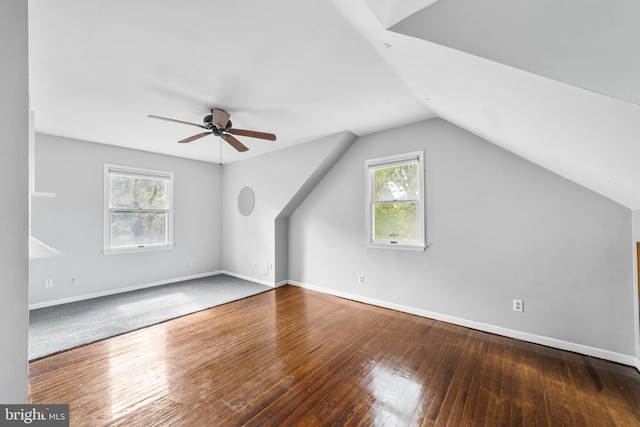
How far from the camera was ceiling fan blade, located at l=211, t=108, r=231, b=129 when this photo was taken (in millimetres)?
2610

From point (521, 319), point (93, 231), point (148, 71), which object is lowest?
point (521, 319)

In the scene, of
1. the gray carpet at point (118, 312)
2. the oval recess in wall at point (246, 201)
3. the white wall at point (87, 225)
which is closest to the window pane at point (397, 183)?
the oval recess in wall at point (246, 201)

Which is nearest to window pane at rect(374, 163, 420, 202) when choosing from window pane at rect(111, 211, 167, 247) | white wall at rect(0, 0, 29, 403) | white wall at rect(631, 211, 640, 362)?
white wall at rect(631, 211, 640, 362)

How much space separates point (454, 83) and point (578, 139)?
0.79 meters

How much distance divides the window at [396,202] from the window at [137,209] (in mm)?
3824

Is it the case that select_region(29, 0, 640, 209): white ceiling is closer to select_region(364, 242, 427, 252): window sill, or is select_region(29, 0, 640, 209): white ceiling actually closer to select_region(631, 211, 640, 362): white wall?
select_region(631, 211, 640, 362): white wall

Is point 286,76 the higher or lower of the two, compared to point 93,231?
higher

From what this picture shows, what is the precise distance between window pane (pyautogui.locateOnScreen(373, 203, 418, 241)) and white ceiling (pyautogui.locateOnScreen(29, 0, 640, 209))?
1.21 meters

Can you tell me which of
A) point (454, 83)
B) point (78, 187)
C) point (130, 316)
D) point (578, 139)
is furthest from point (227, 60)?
point (78, 187)

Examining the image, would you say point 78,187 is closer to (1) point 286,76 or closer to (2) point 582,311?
(1) point 286,76

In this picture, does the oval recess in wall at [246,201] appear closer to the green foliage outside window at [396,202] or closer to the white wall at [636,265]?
the green foliage outside window at [396,202]

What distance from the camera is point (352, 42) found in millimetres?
1763

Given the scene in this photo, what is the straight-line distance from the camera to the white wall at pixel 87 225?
351 cm

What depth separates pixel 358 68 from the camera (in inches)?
81.7
